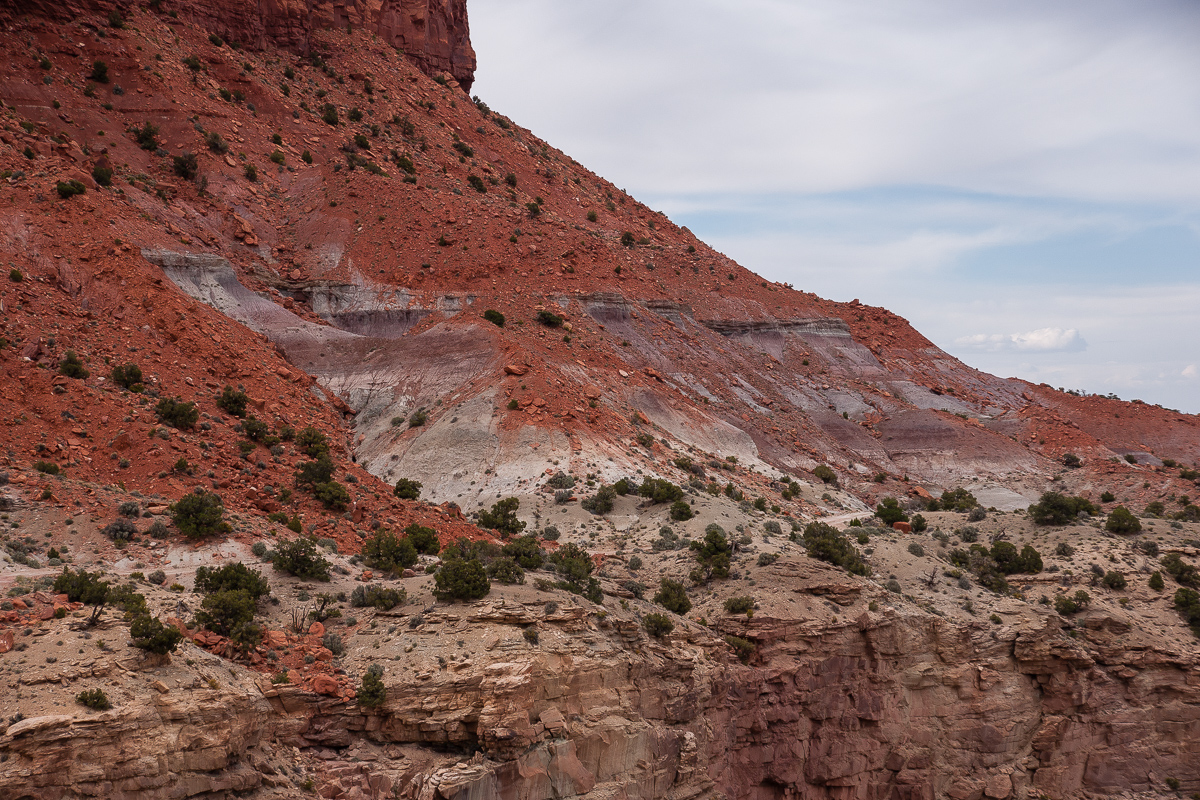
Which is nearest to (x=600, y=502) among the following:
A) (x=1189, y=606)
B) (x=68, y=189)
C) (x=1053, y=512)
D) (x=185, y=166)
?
(x=1053, y=512)

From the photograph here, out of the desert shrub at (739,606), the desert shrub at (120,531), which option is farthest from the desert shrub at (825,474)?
the desert shrub at (120,531)

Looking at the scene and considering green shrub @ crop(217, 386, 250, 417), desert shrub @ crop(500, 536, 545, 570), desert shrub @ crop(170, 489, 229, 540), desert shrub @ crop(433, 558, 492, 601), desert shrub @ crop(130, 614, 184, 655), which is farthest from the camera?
green shrub @ crop(217, 386, 250, 417)

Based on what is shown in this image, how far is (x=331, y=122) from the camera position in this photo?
76.6 m

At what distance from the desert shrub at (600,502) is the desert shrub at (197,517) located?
19.4m

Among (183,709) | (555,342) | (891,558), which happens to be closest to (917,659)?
(891,558)

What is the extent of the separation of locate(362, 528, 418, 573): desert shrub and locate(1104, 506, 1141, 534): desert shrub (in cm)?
3299

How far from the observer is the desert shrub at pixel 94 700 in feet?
55.8

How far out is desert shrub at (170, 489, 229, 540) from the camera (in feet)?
86.6

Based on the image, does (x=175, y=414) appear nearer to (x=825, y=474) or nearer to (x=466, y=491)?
(x=466, y=491)

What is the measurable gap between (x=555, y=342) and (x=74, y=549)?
124 ft

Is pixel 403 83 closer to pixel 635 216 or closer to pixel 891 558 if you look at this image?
pixel 635 216

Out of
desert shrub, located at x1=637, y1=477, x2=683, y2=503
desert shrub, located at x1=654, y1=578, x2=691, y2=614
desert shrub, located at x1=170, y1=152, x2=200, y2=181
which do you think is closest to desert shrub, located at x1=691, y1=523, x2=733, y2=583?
desert shrub, located at x1=654, y1=578, x2=691, y2=614

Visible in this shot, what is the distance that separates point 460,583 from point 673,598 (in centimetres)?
988

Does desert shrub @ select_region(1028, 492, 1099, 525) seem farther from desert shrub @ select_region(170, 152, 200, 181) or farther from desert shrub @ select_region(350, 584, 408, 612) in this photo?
desert shrub @ select_region(170, 152, 200, 181)
